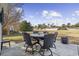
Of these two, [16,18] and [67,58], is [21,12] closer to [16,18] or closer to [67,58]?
[16,18]

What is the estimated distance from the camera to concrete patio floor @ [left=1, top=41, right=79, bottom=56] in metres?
2.31

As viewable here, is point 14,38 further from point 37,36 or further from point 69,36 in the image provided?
point 69,36

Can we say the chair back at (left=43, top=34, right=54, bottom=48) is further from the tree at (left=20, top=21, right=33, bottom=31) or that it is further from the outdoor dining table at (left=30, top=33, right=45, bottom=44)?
the tree at (left=20, top=21, right=33, bottom=31)

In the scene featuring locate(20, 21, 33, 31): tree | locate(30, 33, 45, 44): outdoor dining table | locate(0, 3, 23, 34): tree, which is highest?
locate(0, 3, 23, 34): tree

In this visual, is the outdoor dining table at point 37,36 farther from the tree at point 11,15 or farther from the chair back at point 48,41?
the tree at point 11,15

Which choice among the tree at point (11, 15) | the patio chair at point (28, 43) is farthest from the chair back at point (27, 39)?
the tree at point (11, 15)

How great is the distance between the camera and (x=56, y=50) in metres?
2.31

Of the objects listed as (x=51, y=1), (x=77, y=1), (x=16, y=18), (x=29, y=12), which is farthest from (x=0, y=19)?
(x=77, y=1)

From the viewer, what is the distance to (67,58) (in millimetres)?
2301

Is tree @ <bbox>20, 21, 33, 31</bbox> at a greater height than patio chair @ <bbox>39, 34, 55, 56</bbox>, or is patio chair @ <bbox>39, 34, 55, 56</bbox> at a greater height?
tree @ <bbox>20, 21, 33, 31</bbox>

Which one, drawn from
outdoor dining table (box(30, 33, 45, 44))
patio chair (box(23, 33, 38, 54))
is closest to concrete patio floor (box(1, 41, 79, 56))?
patio chair (box(23, 33, 38, 54))

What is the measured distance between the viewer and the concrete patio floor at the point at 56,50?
7.57 ft

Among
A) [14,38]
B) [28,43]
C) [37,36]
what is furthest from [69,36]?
[14,38]

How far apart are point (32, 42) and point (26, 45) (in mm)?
94
